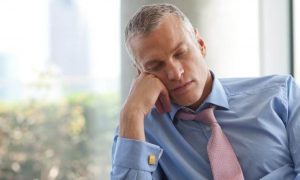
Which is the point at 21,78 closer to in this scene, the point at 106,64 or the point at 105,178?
the point at 106,64

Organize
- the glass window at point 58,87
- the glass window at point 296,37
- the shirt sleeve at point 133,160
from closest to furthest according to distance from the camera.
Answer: the shirt sleeve at point 133,160
the glass window at point 58,87
the glass window at point 296,37

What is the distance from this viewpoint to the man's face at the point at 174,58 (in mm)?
1256

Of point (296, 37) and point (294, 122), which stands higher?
point (296, 37)

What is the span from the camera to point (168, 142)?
4.42 ft

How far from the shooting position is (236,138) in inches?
52.4

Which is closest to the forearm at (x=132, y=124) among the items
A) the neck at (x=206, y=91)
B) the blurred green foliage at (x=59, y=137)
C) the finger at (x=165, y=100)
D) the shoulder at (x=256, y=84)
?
the finger at (x=165, y=100)

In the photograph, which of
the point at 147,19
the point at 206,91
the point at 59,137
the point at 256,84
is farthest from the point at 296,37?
the point at 59,137

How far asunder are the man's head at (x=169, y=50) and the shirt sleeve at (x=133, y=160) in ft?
0.67

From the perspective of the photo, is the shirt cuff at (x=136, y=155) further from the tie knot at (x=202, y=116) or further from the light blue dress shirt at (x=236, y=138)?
the tie knot at (x=202, y=116)

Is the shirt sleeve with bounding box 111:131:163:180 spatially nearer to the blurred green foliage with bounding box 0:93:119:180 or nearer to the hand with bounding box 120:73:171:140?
the hand with bounding box 120:73:171:140

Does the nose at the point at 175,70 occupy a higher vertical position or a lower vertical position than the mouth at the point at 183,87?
higher

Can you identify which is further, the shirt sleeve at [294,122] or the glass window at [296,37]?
the glass window at [296,37]

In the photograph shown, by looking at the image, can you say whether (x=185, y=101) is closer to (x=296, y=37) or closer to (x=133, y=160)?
(x=133, y=160)

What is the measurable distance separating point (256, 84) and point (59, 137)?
95 centimetres
